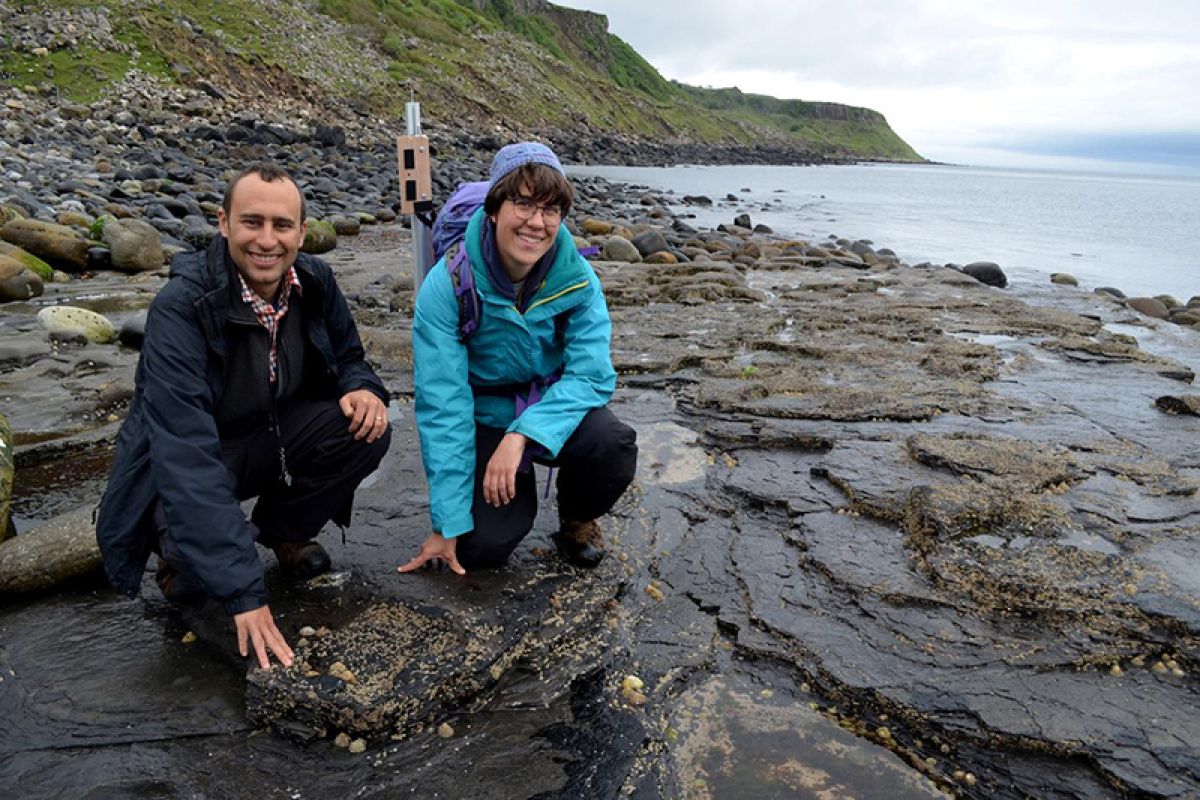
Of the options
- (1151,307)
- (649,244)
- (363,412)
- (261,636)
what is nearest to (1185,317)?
(1151,307)

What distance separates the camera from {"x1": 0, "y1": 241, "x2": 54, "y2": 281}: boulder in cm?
902

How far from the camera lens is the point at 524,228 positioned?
3.11 metres

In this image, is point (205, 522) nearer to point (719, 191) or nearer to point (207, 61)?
point (207, 61)

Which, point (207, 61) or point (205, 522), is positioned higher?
point (207, 61)

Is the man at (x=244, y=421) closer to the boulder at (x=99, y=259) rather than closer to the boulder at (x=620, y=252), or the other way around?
the boulder at (x=99, y=259)

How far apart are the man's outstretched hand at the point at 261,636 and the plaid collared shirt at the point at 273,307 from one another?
879 mm

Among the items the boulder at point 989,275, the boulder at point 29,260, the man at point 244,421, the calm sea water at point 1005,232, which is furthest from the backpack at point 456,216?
the calm sea water at point 1005,232

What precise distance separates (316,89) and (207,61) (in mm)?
5582

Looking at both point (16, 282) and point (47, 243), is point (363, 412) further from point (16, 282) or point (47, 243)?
point (47, 243)

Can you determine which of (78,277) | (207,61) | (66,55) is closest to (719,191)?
(207,61)

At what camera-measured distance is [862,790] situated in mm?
2324

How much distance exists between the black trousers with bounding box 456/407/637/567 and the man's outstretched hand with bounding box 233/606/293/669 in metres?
0.82

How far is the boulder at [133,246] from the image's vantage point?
1010 cm

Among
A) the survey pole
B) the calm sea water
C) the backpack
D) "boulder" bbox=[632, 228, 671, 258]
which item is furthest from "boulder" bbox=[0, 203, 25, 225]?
the calm sea water
